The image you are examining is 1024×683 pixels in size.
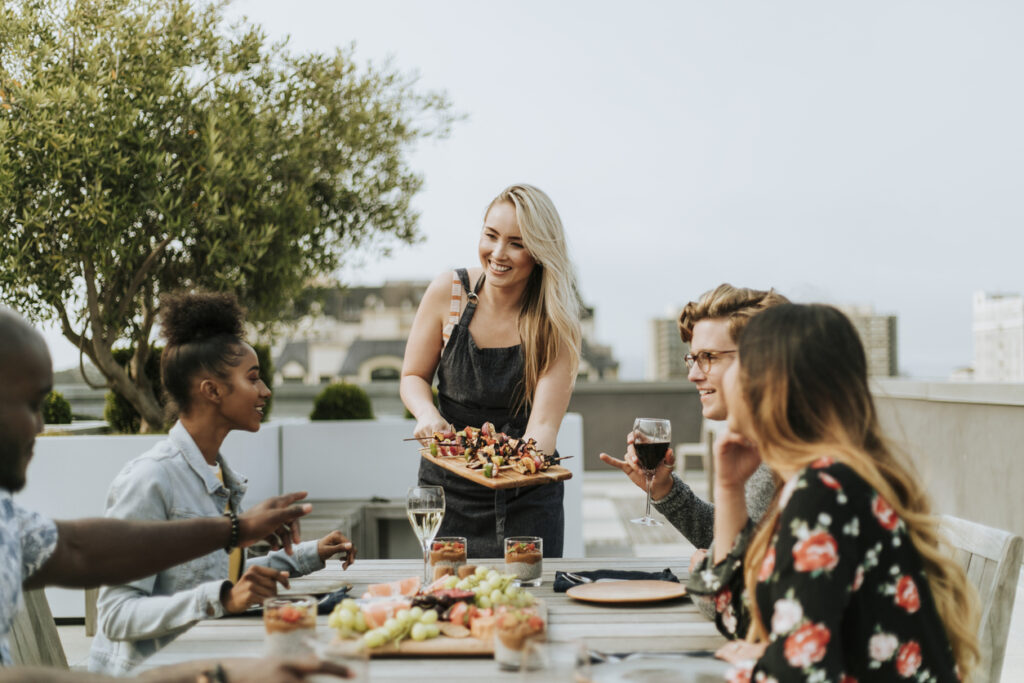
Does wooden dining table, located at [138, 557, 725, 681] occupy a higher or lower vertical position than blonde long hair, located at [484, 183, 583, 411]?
lower

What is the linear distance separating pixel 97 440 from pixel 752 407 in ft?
14.7

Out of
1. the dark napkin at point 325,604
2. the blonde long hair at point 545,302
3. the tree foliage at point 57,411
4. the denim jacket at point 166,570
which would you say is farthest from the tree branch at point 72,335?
the dark napkin at point 325,604

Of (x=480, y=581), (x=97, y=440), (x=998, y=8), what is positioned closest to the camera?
(x=480, y=581)

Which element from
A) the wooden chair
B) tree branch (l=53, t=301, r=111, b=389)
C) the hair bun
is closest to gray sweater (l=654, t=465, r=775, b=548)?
the hair bun

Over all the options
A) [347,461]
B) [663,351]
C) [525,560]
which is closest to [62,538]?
[525,560]

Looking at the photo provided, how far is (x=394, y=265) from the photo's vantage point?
743 centimetres

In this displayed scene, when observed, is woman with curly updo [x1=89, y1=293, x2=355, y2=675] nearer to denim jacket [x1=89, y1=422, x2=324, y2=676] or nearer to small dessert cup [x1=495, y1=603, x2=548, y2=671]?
denim jacket [x1=89, y1=422, x2=324, y2=676]

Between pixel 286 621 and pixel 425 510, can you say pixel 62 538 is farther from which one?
pixel 425 510

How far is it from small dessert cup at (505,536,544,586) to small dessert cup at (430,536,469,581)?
11cm

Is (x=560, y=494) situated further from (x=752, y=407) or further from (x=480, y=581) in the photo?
(x=752, y=407)

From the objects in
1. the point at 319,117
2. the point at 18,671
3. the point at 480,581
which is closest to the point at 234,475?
the point at 480,581

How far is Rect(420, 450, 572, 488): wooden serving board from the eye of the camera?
234 centimetres

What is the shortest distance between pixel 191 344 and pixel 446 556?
0.81 meters

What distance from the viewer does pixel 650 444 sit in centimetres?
233
